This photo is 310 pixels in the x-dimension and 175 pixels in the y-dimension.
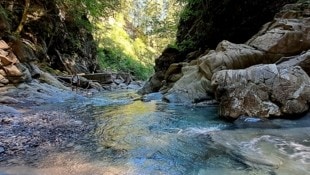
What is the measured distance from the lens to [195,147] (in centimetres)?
561

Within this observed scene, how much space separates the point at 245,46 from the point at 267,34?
957 mm

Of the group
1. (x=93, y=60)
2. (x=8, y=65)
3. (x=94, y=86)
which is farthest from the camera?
(x=93, y=60)

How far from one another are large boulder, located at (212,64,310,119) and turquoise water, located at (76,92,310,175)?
390mm

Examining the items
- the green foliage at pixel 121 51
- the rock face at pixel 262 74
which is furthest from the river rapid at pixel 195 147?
the green foliage at pixel 121 51

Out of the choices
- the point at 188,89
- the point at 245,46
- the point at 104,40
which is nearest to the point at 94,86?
the point at 188,89

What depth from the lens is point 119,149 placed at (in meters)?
5.43

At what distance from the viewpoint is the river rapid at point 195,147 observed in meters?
4.36

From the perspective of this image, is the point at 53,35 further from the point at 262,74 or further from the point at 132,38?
the point at 132,38

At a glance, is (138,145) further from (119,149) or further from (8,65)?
(8,65)

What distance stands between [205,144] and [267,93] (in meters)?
3.48

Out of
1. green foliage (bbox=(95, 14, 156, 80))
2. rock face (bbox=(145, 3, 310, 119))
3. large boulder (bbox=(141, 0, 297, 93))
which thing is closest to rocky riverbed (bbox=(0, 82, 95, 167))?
rock face (bbox=(145, 3, 310, 119))

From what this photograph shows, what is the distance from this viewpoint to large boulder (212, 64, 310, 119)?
801 cm

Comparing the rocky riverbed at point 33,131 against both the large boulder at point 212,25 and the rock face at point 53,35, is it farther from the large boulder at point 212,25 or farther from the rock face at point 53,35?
the large boulder at point 212,25

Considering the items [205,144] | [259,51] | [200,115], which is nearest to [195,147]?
[205,144]
